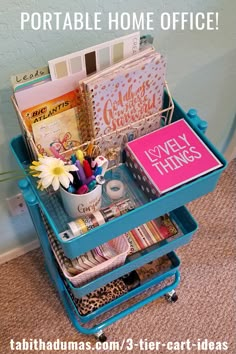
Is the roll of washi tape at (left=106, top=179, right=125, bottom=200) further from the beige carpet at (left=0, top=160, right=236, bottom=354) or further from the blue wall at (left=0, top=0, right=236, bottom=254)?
the beige carpet at (left=0, top=160, right=236, bottom=354)

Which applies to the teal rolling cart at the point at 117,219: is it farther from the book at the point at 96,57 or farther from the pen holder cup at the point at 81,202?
the book at the point at 96,57

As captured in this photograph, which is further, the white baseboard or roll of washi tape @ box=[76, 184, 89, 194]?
the white baseboard

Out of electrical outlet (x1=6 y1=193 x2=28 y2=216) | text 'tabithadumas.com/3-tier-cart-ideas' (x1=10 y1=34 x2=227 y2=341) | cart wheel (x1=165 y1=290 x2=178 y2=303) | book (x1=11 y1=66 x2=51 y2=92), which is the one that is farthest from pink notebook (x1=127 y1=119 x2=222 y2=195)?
cart wheel (x1=165 y1=290 x2=178 y2=303)

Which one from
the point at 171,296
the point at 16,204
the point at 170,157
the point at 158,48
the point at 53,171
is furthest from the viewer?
the point at 171,296

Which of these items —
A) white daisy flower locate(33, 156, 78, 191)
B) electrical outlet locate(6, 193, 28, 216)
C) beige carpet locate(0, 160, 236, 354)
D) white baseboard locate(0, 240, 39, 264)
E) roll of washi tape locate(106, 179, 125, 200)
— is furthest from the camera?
white baseboard locate(0, 240, 39, 264)

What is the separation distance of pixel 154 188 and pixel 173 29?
373mm

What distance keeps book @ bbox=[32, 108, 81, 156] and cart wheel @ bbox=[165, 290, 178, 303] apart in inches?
25.7

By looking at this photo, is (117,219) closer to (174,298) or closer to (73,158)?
(73,158)

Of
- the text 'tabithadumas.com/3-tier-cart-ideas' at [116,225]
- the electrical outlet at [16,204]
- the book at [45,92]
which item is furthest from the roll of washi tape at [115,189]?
the electrical outlet at [16,204]

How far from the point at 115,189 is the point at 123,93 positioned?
0.66 ft

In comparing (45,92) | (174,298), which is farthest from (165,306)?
(45,92)

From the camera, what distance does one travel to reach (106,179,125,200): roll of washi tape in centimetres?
84

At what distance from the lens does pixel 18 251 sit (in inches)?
52.9

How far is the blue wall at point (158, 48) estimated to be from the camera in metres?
0.74
